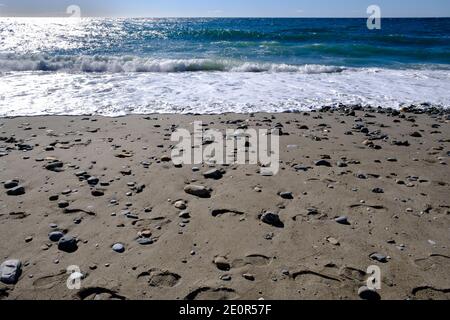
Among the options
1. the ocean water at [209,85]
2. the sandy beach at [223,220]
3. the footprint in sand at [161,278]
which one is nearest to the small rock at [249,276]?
the sandy beach at [223,220]

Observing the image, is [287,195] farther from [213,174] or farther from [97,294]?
[97,294]

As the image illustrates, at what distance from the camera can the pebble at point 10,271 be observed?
2.57 metres

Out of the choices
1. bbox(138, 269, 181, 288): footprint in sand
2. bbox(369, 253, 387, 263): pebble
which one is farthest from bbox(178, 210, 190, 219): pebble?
bbox(369, 253, 387, 263): pebble

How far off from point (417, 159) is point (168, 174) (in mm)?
3323

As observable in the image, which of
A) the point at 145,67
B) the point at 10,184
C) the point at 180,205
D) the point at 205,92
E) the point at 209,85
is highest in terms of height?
the point at 145,67

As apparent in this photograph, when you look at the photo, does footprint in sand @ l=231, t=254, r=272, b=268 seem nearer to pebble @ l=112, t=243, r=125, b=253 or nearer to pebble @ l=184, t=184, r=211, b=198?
pebble @ l=112, t=243, r=125, b=253

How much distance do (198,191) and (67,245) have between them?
1387 millimetres

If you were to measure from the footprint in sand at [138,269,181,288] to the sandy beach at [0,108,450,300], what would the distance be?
0.4 inches

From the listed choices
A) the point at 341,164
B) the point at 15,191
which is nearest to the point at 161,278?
the point at 15,191

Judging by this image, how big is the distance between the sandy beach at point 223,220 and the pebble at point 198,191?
0.20ft

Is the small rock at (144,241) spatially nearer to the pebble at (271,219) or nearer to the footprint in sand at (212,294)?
the footprint in sand at (212,294)

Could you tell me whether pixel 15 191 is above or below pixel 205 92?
below

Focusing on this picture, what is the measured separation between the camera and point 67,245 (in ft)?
9.66
